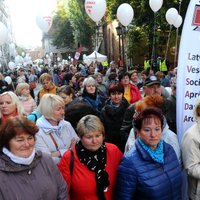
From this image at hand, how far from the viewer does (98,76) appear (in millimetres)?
8219

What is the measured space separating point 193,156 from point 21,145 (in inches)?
61.4

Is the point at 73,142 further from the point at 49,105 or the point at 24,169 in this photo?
the point at 24,169

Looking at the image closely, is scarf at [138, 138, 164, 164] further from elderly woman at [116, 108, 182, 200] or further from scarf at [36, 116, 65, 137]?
scarf at [36, 116, 65, 137]

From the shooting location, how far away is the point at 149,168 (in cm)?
258

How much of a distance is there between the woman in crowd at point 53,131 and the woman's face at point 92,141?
51 centimetres

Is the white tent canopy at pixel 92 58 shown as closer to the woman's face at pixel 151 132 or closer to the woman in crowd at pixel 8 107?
the woman in crowd at pixel 8 107

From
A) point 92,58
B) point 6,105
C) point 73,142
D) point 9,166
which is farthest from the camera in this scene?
point 92,58

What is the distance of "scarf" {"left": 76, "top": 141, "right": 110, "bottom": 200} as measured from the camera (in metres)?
2.64

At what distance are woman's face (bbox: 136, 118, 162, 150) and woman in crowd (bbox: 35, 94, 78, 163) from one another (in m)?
0.91

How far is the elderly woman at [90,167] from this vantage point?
264 centimetres

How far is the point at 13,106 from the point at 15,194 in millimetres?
1930

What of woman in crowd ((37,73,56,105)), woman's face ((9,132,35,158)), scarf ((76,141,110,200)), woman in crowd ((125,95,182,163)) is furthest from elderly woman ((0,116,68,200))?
→ woman in crowd ((37,73,56,105))

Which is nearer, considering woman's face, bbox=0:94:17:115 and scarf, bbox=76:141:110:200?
scarf, bbox=76:141:110:200

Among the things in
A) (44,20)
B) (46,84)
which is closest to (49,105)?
(46,84)
